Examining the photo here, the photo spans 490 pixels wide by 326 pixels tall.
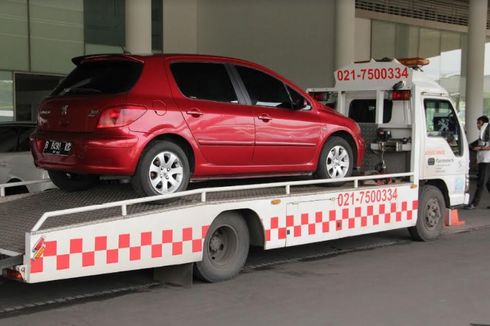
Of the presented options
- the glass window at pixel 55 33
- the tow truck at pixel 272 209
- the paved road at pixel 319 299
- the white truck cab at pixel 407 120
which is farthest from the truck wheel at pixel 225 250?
the glass window at pixel 55 33

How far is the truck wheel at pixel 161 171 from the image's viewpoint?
5.60 m

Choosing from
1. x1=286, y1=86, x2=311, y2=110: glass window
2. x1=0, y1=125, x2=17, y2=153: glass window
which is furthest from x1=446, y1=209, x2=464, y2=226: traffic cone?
x1=0, y1=125, x2=17, y2=153: glass window

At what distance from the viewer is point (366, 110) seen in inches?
350

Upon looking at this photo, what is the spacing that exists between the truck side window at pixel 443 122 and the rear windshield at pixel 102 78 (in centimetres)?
448

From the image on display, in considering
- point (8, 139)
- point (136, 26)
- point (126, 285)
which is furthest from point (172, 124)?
point (136, 26)

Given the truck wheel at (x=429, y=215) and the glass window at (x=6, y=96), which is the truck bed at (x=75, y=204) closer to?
the truck wheel at (x=429, y=215)

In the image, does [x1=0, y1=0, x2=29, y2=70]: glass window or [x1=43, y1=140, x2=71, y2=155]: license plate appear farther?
[x1=0, y1=0, x2=29, y2=70]: glass window

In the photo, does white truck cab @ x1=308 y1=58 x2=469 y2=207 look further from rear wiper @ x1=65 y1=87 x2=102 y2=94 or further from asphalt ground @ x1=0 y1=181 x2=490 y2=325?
rear wiper @ x1=65 y1=87 x2=102 y2=94

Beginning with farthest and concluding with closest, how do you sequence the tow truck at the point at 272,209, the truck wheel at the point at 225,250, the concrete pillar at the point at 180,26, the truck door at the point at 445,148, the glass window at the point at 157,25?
1. the concrete pillar at the point at 180,26
2. the glass window at the point at 157,25
3. the truck door at the point at 445,148
4. the truck wheel at the point at 225,250
5. the tow truck at the point at 272,209

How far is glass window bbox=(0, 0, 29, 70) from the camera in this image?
1555 centimetres

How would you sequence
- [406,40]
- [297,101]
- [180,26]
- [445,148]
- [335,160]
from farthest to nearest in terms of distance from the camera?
[406,40] < [180,26] < [445,148] < [335,160] < [297,101]

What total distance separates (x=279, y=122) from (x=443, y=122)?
3.30 meters

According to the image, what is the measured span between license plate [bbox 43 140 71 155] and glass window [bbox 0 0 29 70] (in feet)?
35.0

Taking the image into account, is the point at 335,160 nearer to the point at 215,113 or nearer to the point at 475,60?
the point at 215,113
